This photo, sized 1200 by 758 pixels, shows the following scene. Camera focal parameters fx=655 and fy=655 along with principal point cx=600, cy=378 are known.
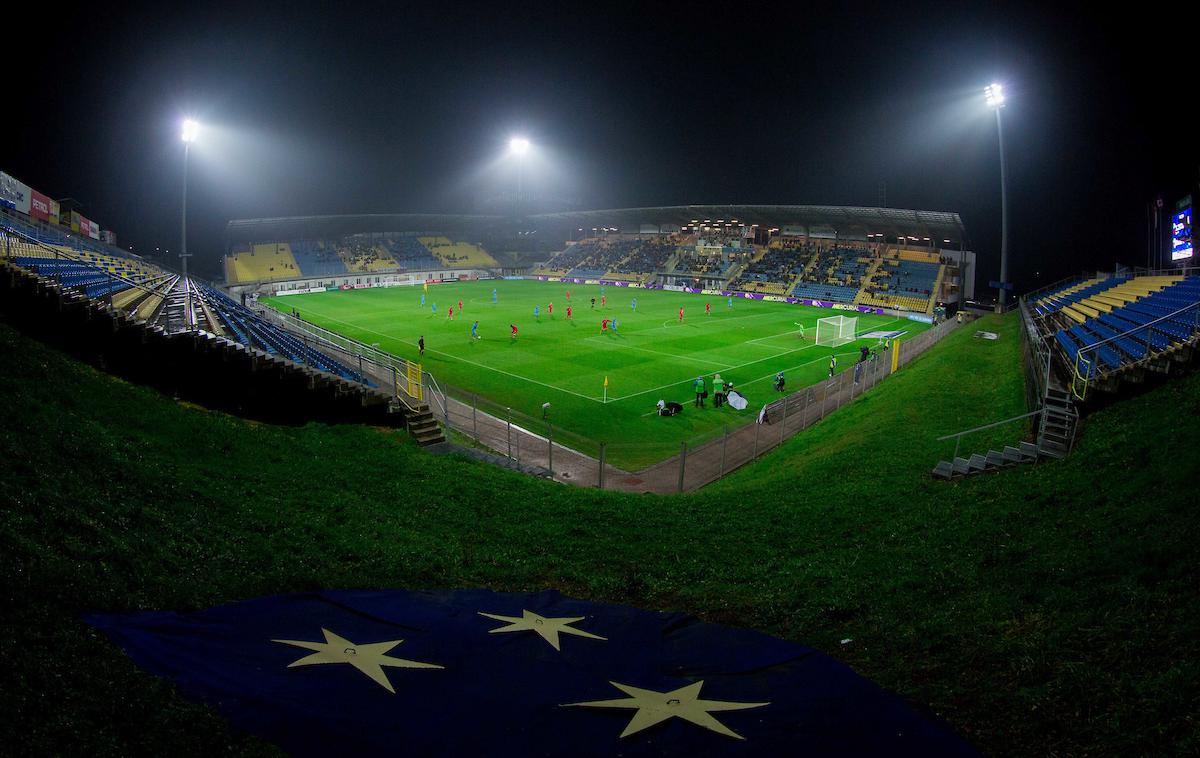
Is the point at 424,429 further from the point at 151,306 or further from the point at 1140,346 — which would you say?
the point at 1140,346

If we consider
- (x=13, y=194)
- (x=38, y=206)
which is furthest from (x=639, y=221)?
(x=13, y=194)

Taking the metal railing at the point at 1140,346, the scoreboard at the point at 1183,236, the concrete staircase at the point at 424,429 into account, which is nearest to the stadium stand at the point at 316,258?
the concrete staircase at the point at 424,429

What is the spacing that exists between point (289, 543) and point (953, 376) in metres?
24.9

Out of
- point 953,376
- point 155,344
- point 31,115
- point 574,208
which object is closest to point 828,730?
point 155,344

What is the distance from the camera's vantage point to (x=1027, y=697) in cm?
627

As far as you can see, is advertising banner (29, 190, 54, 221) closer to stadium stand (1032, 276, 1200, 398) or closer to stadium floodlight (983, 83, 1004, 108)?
stadium stand (1032, 276, 1200, 398)

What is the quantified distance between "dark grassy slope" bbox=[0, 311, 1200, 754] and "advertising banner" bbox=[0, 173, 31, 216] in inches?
1513

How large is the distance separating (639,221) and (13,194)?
74.3 m

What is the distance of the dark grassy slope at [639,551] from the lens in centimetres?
563

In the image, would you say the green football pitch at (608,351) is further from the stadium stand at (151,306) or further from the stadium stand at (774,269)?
the stadium stand at (774,269)

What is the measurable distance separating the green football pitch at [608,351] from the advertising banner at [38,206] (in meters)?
18.0

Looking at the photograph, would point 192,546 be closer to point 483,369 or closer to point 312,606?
point 312,606

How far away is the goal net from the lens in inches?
1740

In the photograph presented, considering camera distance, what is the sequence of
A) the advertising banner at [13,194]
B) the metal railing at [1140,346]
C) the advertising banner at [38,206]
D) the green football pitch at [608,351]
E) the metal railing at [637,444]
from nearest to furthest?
the metal railing at [1140,346], the metal railing at [637,444], the green football pitch at [608,351], the advertising banner at [13,194], the advertising banner at [38,206]
